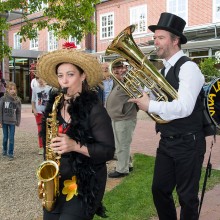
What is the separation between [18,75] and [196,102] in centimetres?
2044

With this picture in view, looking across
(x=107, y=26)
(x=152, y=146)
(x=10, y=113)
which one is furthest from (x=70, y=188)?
(x=107, y=26)

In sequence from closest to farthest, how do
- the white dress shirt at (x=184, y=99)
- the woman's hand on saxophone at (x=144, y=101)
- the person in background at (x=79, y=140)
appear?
1. the person in background at (x=79, y=140)
2. the white dress shirt at (x=184, y=99)
3. the woman's hand on saxophone at (x=144, y=101)

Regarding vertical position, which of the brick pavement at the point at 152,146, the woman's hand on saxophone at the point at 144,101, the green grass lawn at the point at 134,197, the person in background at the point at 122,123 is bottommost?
the brick pavement at the point at 152,146

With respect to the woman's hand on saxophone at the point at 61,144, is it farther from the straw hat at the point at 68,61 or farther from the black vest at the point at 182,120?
the black vest at the point at 182,120

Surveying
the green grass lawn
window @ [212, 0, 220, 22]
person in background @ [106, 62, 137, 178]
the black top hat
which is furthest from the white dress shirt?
window @ [212, 0, 220, 22]

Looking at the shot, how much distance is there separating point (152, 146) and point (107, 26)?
16342 mm

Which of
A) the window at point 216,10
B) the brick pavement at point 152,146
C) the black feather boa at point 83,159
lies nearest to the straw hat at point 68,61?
the black feather boa at point 83,159

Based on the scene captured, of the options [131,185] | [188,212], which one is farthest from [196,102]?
[131,185]

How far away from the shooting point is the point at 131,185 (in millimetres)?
5355

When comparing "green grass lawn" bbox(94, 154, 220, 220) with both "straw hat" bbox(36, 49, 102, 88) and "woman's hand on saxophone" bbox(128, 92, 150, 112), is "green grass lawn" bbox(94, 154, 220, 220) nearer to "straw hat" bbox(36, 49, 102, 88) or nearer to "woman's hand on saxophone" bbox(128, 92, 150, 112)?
"woman's hand on saxophone" bbox(128, 92, 150, 112)

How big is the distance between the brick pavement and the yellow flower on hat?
2282 millimetres

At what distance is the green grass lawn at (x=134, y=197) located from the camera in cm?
426

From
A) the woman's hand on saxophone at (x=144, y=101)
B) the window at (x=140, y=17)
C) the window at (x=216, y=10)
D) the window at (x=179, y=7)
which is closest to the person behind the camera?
the woman's hand on saxophone at (x=144, y=101)

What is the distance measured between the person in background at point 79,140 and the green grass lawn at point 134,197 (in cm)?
170
